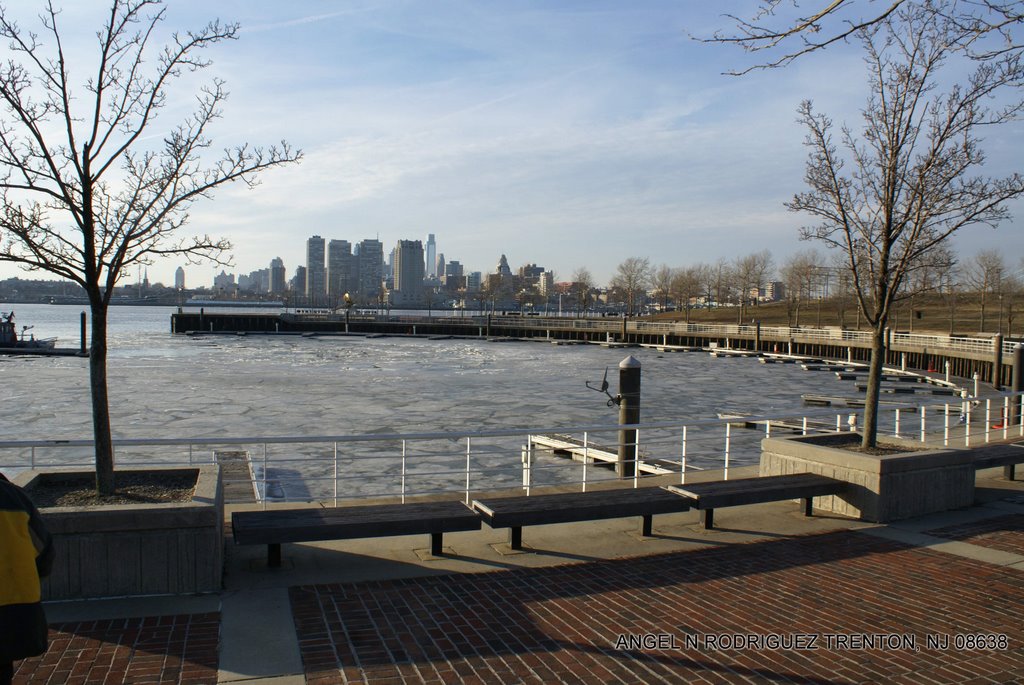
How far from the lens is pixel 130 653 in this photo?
5.02 m

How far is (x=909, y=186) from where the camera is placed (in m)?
9.81

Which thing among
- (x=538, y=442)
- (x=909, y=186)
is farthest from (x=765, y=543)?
(x=538, y=442)

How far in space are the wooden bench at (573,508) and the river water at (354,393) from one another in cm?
962

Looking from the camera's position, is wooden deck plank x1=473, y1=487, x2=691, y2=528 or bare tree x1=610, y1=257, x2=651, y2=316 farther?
bare tree x1=610, y1=257, x2=651, y2=316

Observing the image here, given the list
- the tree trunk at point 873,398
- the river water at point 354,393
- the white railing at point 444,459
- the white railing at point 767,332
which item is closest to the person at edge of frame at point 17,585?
the white railing at point 444,459

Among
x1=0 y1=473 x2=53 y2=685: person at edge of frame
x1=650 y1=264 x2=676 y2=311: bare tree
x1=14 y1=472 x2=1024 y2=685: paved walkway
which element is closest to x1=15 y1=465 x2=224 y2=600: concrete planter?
x1=14 y1=472 x2=1024 y2=685: paved walkway

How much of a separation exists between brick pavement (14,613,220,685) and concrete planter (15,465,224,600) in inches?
18.5

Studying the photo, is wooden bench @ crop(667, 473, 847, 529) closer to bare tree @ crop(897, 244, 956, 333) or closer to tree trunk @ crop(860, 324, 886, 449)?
tree trunk @ crop(860, 324, 886, 449)

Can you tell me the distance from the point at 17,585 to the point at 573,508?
16.0 feet

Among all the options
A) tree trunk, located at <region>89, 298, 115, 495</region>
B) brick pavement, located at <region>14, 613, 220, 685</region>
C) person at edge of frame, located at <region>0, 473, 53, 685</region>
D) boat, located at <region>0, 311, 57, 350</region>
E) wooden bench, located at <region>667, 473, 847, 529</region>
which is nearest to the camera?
person at edge of frame, located at <region>0, 473, 53, 685</region>

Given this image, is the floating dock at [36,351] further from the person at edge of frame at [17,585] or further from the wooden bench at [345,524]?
the person at edge of frame at [17,585]

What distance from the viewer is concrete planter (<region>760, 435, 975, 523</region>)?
883cm

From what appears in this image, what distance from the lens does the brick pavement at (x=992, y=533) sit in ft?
26.1

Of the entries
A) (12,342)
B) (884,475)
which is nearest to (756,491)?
(884,475)
